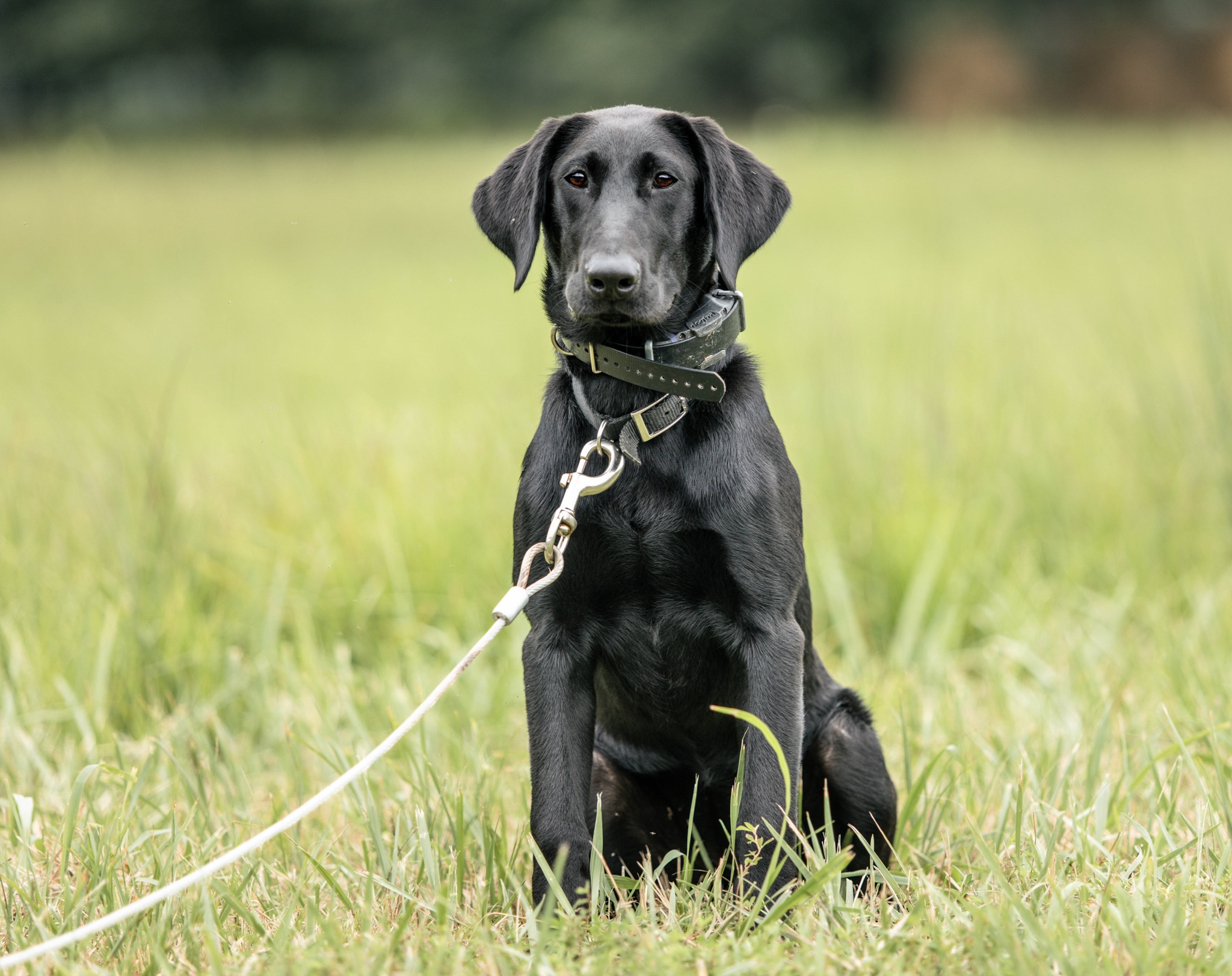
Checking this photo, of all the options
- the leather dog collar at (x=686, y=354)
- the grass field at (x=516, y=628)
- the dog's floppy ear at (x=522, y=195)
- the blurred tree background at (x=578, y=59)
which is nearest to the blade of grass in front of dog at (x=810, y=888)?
the grass field at (x=516, y=628)

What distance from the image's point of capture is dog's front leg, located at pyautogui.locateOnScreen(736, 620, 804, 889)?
6.42 feet

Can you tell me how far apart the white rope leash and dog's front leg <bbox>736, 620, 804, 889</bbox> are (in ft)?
1.22

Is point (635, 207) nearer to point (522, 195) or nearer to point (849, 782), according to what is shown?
point (522, 195)

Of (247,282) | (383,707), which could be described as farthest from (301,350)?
(383,707)

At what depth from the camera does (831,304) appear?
6.04 metres

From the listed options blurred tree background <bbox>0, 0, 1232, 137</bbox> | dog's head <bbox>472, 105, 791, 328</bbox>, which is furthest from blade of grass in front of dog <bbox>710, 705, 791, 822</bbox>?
blurred tree background <bbox>0, 0, 1232, 137</bbox>

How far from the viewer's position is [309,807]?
5.42ft

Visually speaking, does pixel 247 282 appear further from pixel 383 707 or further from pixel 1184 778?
pixel 1184 778

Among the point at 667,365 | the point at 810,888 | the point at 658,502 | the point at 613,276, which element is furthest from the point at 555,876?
the point at 613,276

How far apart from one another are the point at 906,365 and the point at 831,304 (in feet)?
1.77

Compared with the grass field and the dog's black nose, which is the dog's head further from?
the grass field

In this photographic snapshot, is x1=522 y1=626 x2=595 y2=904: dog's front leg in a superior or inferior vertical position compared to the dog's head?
inferior

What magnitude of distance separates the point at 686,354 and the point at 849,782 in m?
0.85

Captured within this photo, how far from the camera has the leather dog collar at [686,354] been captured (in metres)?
1.99
